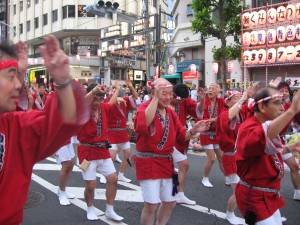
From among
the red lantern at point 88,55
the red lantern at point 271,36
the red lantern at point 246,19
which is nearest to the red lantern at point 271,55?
the red lantern at point 271,36

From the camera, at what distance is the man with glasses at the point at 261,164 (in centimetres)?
296

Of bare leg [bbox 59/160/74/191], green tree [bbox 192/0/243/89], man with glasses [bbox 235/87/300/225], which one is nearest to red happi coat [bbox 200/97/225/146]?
bare leg [bbox 59/160/74/191]

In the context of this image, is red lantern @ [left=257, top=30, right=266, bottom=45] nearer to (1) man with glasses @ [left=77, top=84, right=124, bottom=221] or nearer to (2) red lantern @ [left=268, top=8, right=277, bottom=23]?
(2) red lantern @ [left=268, top=8, right=277, bottom=23]

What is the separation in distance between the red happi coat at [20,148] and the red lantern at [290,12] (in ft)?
57.6

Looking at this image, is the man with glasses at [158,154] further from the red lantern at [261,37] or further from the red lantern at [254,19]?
the red lantern at [261,37]

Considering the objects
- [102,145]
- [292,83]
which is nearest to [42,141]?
[102,145]

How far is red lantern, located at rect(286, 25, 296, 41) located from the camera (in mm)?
17280

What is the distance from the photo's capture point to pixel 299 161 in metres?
5.46

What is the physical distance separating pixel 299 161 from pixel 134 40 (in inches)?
1017

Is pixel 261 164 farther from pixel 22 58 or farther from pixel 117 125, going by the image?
pixel 117 125

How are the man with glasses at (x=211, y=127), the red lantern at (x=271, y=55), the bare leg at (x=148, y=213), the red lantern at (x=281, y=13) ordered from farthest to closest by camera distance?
1. the red lantern at (x=271, y=55)
2. the red lantern at (x=281, y=13)
3. the man with glasses at (x=211, y=127)
4. the bare leg at (x=148, y=213)

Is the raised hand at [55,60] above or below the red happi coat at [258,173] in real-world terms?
above

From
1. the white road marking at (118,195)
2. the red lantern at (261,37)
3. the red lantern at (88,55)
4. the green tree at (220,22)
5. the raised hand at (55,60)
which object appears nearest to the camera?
the raised hand at (55,60)

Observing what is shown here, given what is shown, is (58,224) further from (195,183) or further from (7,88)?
(7,88)
